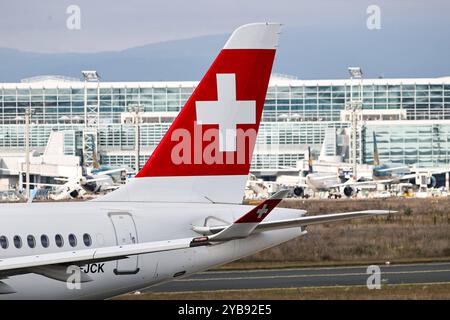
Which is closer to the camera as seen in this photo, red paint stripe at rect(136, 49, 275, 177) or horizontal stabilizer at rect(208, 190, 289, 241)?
horizontal stabilizer at rect(208, 190, 289, 241)

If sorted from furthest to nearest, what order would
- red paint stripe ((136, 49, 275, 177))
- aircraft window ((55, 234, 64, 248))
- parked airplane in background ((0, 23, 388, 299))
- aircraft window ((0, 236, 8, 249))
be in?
red paint stripe ((136, 49, 275, 177)), aircraft window ((55, 234, 64, 248)), parked airplane in background ((0, 23, 388, 299)), aircraft window ((0, 236, 8, 249))

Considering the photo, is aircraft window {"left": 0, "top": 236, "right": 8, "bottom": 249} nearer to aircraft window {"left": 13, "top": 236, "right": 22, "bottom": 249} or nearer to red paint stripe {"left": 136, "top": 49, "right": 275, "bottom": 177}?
aircraft window {"left": 13, "top": 236, "right": 22, "bottom": 249}

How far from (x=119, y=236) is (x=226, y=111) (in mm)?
3376

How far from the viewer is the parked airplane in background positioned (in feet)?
62.3

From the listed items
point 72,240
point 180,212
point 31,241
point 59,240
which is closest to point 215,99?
point 180,212

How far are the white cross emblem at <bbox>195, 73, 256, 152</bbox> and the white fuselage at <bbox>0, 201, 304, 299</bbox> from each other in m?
1.23

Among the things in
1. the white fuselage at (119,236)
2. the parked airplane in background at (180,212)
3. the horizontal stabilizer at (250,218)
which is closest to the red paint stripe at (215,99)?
the parked airplane in background at (180,212)

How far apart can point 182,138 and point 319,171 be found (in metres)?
171

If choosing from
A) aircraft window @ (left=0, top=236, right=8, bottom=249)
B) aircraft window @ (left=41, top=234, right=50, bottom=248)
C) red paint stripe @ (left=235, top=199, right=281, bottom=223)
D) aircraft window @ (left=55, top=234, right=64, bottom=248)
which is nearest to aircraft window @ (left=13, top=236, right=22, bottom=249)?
aircraft window @ (left=0, top=236, right=8, bottom=249)

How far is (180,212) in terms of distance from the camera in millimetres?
21281

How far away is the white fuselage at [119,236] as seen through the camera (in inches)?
742
